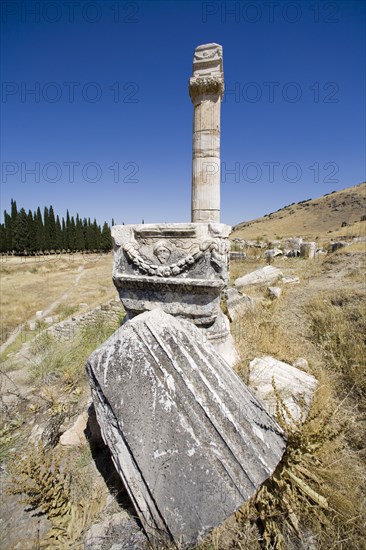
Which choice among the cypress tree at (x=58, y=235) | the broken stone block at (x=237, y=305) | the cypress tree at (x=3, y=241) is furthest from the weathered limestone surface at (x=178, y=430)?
the cypress tree at (x=58, y=235)

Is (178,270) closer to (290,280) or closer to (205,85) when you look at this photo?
(205,85)

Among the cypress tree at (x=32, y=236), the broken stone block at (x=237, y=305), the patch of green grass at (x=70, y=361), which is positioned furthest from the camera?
the cypress tree at (x=32, y=236)

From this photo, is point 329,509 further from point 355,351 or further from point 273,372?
point 355,351

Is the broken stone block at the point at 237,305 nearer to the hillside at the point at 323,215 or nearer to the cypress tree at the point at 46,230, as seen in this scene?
the hillside at the point at 323,215

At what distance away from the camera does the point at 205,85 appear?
→ 4984 millimetres

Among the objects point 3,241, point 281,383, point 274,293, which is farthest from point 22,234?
point 281,383

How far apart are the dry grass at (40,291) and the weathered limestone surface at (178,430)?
9.14 meters

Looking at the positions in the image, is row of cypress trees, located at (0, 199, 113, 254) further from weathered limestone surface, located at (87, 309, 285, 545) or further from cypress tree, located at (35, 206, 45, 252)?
weathered limestone surface, located at (87, 309, 285, 545)

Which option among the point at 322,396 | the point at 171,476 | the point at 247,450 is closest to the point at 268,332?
the point at 322,396

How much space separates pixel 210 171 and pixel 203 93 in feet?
5.01

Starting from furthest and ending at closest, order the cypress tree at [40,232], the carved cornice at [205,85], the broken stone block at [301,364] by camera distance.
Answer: the cypress tree at [40,232] < the carved cornice at [205,85] < the broken stone block at [301,364]

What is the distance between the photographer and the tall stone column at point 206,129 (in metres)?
4.93

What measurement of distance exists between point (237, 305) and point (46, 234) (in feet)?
123

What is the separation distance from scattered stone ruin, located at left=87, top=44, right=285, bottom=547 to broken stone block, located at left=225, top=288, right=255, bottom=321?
2.00 meters
